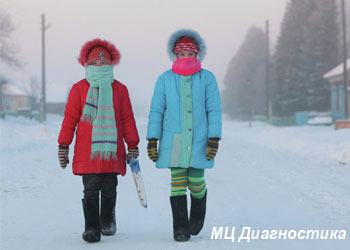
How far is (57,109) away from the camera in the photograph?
3725 inches

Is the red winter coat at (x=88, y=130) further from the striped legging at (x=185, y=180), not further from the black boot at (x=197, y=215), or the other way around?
the black boot at (x=197, y=215)

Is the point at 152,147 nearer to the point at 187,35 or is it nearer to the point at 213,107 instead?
the point at 213,107

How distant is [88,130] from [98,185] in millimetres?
492

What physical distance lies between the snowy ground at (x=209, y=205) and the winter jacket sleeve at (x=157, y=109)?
37.3 inches

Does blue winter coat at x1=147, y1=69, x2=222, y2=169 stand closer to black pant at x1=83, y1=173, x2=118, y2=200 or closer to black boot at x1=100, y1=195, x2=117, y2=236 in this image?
black pant at x1=83, y1=173, x2=118, y2=200

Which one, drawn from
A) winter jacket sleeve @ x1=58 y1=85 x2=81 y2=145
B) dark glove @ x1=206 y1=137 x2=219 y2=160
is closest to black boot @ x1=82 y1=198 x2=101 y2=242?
winter jacket sleeve @ x1=58 y1=85 x2=81 y2=145

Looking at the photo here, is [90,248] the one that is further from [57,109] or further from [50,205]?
[57,109]

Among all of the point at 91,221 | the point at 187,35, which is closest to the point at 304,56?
the point at 187,35

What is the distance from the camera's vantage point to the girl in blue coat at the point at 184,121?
5.40 m

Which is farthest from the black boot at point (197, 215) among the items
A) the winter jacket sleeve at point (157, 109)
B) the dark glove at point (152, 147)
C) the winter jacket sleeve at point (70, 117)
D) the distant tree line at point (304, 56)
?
the distant tree line at point (304, 56)

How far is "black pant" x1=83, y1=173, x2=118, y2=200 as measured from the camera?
543cm

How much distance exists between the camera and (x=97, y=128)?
5.38 meters

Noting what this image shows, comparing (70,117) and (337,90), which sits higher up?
(337,90)

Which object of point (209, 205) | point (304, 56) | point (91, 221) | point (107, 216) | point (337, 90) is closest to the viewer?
point (91, 221)
